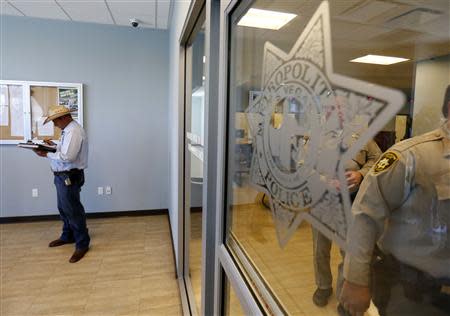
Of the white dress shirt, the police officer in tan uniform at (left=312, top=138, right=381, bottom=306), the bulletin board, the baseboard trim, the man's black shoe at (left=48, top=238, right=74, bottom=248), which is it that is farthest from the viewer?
the baseboard trim

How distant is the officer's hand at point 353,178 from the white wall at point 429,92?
0.11 metres

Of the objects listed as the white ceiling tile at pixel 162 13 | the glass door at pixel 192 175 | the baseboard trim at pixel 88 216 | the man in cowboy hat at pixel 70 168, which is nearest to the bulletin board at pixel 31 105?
the man in cowboy hat at pixel 70 168

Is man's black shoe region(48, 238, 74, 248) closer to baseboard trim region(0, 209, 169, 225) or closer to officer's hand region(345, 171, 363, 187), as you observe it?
baseboard trim region(0, 209, 169, 225)

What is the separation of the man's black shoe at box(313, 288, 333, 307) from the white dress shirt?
303 centimetres

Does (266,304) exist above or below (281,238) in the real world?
below

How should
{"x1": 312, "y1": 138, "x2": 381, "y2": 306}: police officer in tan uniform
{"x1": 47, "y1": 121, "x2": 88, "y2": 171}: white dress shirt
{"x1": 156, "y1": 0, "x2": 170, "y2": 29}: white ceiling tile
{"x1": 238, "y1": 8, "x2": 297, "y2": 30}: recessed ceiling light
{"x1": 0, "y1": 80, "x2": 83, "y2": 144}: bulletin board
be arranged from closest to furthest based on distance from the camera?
{"x1": 312, "y1": 138, "x2": 381, "y2": 306}: police officer in tan uniform < {"x1": 238, "y1": 8, "x2": 297, "y2": 30}: recessed ceiling light < {"x1": 47, "y1": 121, "x2": 88, "y2": 171}: white dress shirt < {"x1": 156, "y1": 0, "x2": 170, "y2": 29}: white ceiling tile < {"x1": 0, "y1": 80, "x2": 83, "y2": 144}: bulletin board

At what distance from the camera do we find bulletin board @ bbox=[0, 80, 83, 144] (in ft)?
12.8

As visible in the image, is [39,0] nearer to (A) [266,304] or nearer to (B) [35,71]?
(B) [35,71]

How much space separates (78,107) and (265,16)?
3928mm

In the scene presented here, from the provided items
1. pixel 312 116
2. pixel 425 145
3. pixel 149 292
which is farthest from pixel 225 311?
pixel 149 292

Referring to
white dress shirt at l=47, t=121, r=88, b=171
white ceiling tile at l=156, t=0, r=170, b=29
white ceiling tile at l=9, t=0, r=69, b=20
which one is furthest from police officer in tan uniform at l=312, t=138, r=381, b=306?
white ceiling tile at l=9, t=0, r=69, b=20

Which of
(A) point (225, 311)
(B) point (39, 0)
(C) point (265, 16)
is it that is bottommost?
(A) point (225, 311)

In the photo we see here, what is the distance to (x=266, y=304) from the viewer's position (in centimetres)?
79

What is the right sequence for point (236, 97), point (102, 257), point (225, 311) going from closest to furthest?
point (236, 97), point (225, 311), point (102, 257)
